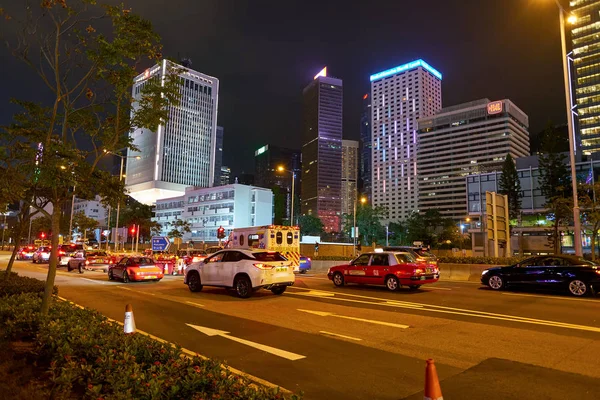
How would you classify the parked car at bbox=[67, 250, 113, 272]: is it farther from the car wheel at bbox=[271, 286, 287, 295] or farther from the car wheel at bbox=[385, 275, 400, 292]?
the car wheel at bbox=[385, 275, 400, 292]

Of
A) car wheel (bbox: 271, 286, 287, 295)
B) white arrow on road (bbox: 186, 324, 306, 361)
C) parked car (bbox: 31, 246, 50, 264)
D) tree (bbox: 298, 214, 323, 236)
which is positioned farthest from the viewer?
tree (bbox: 298, 214, 323, 236)

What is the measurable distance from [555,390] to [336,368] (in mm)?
2931

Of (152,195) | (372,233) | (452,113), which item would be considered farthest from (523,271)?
(452,113)

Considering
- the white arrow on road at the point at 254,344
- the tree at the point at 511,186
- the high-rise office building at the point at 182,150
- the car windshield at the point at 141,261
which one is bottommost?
the white arrow on road at the point at 254,344

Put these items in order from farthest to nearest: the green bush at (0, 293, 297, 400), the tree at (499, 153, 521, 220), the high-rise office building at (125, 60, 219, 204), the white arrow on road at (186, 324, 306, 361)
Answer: the high-rise office building at (125, 60, 219, 204)
the tree at (499, 153, 521, 220)
the white arrow on road at (186, 324, 306, 361)
the green bush at (0, 293, 297, 400)

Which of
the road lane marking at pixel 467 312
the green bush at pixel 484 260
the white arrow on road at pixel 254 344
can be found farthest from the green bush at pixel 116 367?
the green bush at pixel 484 260

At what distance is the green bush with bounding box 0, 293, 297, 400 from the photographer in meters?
3.98

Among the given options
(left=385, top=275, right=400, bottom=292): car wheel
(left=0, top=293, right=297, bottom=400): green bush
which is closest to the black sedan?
(left=385, top=275, right=400, bottom=292): car wheel

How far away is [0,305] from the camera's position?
8.20 metres

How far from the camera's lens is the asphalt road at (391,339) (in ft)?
18.4

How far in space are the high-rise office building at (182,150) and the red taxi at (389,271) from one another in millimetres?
135326

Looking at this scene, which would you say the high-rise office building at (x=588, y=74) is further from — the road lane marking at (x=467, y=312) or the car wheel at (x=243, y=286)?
the car wheel at (x=243, y=286)

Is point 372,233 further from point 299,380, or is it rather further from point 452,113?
point 452,113

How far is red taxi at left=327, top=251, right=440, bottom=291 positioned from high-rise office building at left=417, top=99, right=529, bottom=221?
154231mm
